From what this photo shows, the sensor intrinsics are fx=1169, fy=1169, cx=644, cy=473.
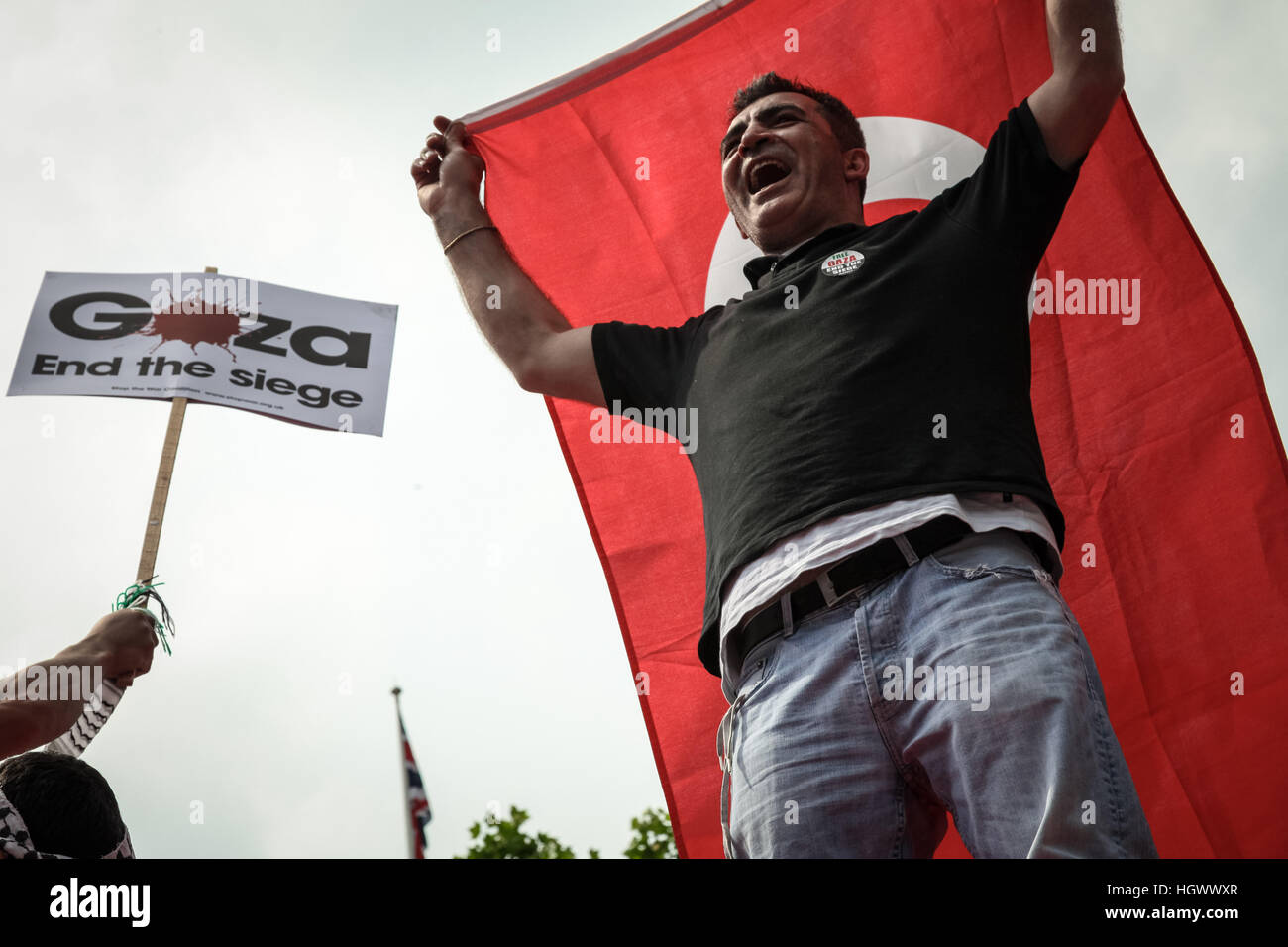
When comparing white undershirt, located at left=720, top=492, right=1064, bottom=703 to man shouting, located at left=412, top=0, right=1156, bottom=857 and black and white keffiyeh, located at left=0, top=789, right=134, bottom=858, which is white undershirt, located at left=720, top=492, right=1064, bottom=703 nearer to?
man shouting, located at left=412, top=0, right=1156, bottom=857

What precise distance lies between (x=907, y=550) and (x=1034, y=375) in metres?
1.89

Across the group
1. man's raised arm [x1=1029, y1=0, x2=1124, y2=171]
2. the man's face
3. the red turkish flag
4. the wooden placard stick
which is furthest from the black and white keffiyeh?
man's raised arm [x1=1029, y1=0, x2=1124, y2=171]

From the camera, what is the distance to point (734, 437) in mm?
2588

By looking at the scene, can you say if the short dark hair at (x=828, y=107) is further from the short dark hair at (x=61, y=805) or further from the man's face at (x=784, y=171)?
the short dark hair at (x=61, y=805)

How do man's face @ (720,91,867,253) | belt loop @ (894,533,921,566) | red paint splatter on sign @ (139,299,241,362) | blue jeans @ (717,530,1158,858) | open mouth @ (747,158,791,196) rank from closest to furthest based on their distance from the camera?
blue jeans @ (717,530,1158,858) → belt loop @ (894,533,921,566) → man's face @ (720,91,867,253) → open mouth @ (747,158,791,196) → red paint splatter on sign @ (139,299,241,362)

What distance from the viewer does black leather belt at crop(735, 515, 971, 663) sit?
2.20 meters

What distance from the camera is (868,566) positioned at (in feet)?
7.29

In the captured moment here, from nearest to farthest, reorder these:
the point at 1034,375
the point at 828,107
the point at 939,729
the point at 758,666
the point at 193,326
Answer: the point at 939,729 < the point at 758,666 < the point at 828,107 < the point at 1034,375 < the point at 193,326

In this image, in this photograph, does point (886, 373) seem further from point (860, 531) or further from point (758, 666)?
point (758, 666)

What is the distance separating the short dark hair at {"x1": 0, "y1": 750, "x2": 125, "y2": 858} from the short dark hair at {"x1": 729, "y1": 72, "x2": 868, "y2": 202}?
246cm

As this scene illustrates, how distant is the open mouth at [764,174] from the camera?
3.18 m

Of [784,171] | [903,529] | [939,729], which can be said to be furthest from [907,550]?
[784,171]
